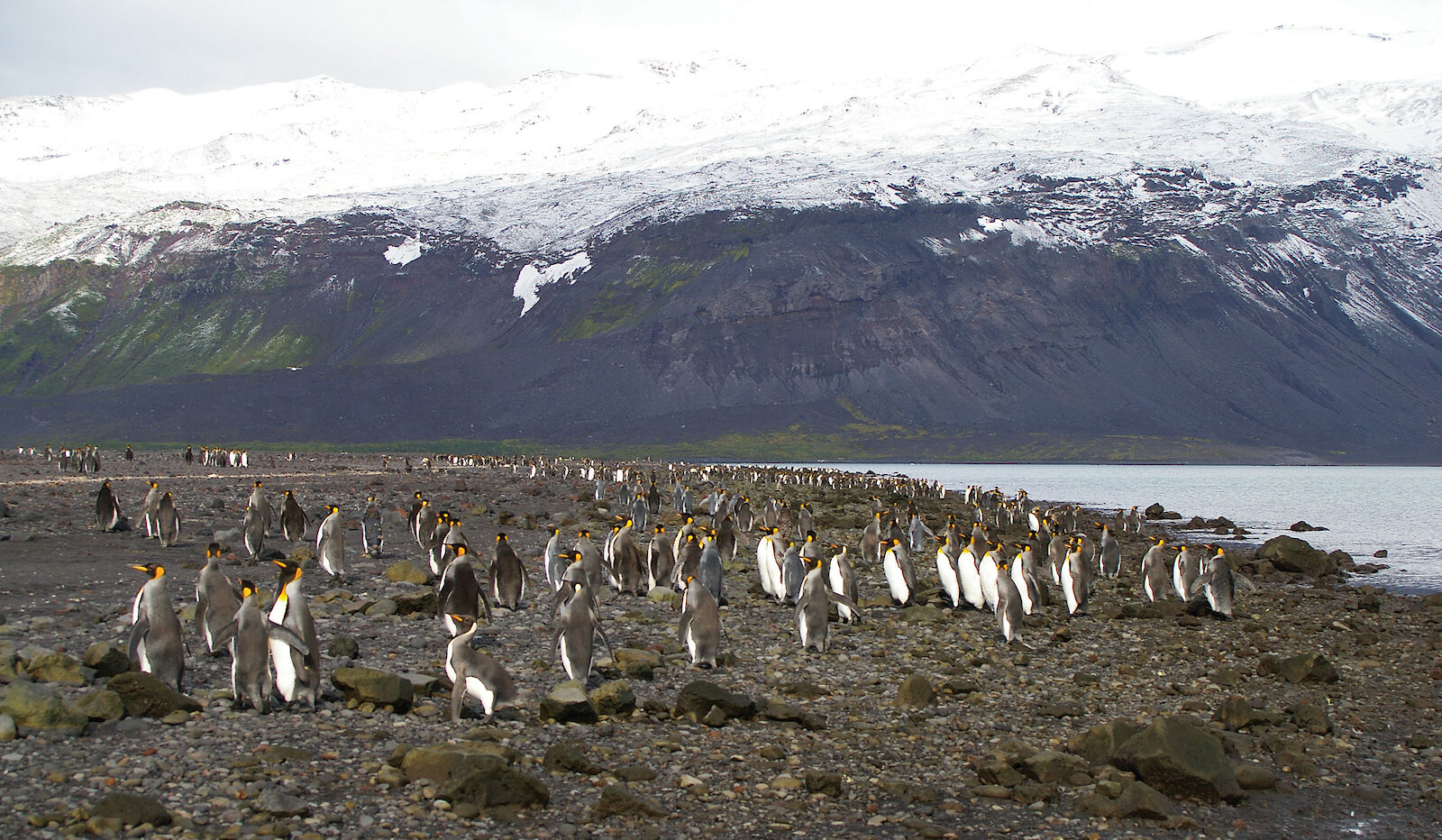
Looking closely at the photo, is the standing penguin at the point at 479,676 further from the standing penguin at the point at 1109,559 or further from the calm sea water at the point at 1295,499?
the calm sea water at the point at 1295,499

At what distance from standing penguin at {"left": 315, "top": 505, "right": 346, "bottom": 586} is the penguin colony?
33mm

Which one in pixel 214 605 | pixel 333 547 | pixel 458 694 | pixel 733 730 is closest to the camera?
pixel 458 694

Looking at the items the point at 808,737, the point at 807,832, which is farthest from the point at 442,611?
the point at 807,832

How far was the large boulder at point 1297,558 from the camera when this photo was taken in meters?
27.1

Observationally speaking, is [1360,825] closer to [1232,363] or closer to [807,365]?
[807,365]

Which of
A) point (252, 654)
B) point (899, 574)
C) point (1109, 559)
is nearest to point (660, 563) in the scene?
point (899, 574)

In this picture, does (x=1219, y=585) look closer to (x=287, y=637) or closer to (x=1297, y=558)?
(x=1297, y=558)

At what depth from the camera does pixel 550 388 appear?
160 meters

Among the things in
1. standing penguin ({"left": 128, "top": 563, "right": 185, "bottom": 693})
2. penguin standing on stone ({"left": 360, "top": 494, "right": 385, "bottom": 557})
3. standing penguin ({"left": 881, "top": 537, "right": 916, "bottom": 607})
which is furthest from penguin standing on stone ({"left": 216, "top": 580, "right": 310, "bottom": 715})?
penguin standing on stone ({"left": 360, "top": 494, "right": 385, "bottom": 557})

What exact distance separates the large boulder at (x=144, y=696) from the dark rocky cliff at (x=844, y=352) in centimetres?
12584

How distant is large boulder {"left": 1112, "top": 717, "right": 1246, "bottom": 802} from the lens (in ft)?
30.3

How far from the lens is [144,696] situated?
30.0 feet

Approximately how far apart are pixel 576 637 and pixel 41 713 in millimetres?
4862

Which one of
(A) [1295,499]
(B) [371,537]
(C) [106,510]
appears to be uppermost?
(C) [106,510]
